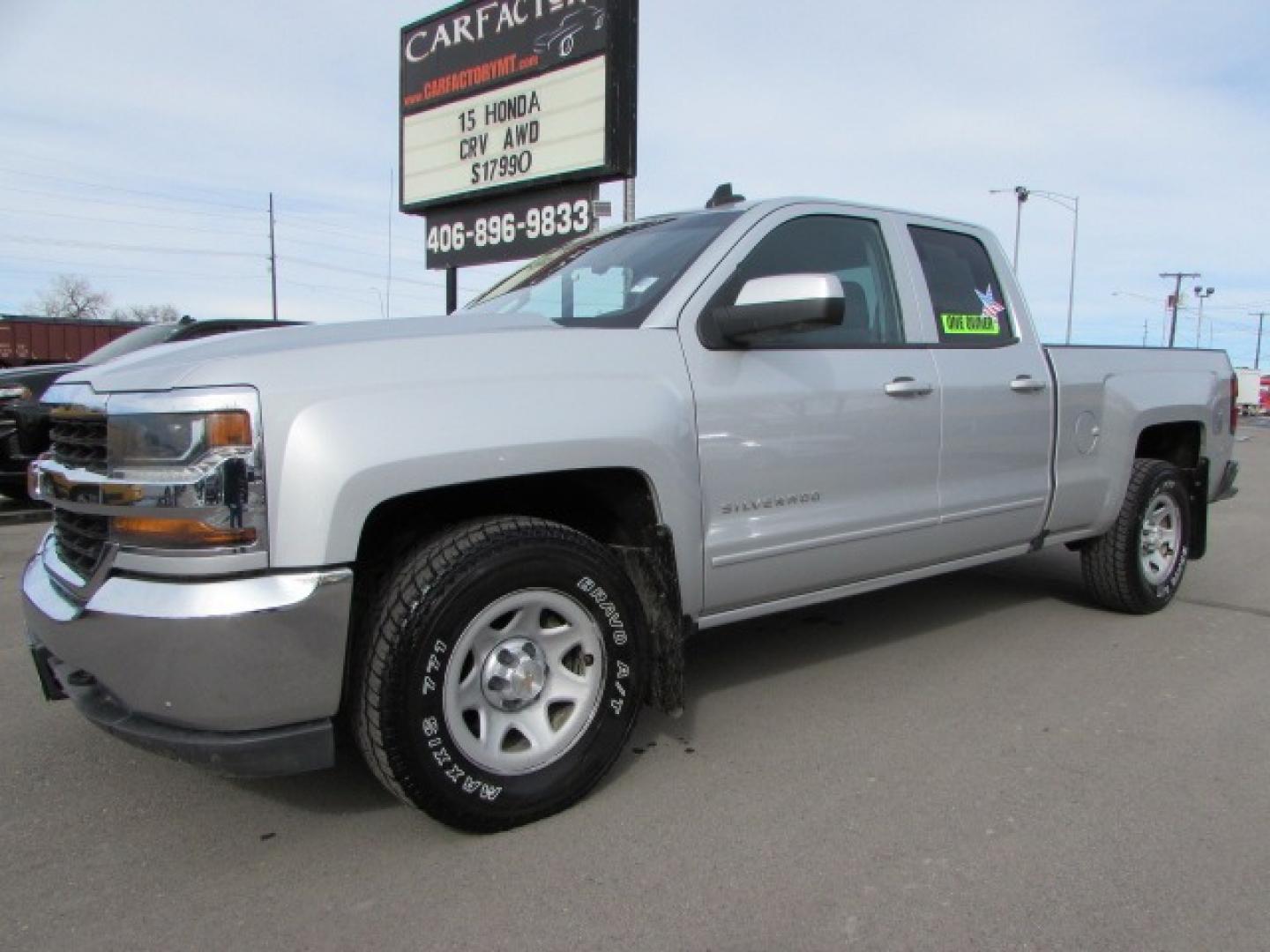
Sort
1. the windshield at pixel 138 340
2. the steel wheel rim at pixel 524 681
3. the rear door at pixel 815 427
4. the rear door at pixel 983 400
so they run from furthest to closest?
the windshield at pixel 138 340 < the rear door at pixel 983 400 < the rear door at pixel 815 427 < the steel wheel rim at pixel 524 681

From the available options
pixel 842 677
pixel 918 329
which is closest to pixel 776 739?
pixel 842 677

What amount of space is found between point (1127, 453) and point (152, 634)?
4463 mm

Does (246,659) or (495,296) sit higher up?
(495,296)

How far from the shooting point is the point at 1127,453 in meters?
4.88

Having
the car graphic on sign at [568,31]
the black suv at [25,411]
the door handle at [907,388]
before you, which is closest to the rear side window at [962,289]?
the door handle at [907,388]

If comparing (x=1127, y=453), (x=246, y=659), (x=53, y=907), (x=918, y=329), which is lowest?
(x=53, y=907)

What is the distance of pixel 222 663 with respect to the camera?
2.30 metres

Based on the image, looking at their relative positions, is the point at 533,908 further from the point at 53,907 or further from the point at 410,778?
the point at 53,907

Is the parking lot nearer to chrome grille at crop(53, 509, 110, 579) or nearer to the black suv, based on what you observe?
chrome grille at crop(53, 509, 110, 579)

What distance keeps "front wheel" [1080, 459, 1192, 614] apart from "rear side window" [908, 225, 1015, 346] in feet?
4.23

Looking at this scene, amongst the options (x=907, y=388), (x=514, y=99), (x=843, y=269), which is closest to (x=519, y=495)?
(x=907, y=388)

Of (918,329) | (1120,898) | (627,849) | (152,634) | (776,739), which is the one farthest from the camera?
(918,329)

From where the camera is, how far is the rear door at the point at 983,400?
398cm

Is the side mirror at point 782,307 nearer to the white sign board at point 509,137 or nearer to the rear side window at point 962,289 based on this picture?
the rear side window at point 962,289
